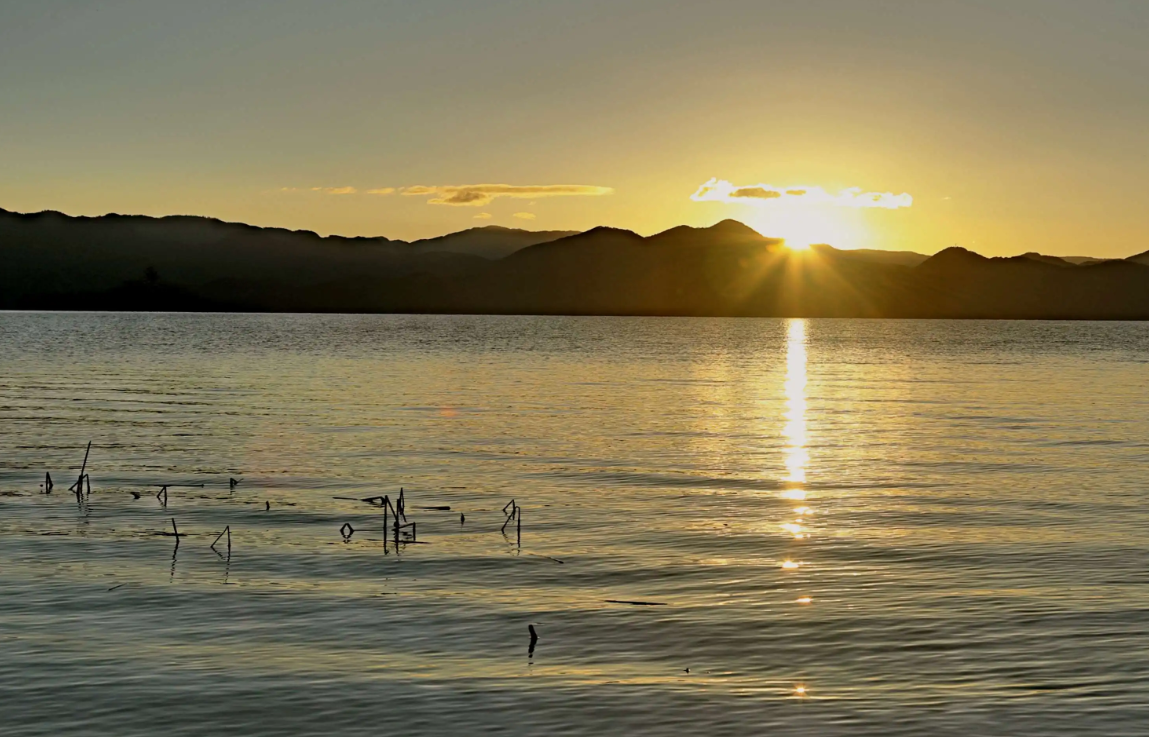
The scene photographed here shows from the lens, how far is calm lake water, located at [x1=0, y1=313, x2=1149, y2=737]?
15.2 meters

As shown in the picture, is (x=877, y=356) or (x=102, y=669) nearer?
(x=102, y=669)

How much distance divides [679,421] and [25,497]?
31.9m

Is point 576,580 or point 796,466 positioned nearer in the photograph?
point 576,580

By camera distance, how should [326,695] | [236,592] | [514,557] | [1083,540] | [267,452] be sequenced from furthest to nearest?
[267,452] < [1083,540] < [514,557] < [236,592] < [326,695]

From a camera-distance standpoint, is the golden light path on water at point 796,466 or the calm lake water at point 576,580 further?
the golden light path on water at point 796,466

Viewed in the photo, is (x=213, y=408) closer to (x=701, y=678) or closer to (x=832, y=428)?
(x=832, y=428)

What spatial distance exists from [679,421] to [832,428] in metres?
7.28

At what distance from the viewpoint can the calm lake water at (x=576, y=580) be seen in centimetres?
1521

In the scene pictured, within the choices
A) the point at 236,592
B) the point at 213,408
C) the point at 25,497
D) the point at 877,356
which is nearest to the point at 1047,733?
the point at 236,592

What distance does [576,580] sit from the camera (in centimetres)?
2208

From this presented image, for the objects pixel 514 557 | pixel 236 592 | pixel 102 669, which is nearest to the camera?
pixel 102 669

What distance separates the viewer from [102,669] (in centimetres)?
1645

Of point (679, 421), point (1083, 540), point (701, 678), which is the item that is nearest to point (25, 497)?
point (701, 678)

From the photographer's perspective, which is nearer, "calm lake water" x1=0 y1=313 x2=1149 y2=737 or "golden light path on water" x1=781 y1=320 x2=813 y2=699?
"calm lake water" x1=0 y1=313 x2=1149 y2=737
